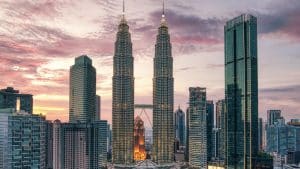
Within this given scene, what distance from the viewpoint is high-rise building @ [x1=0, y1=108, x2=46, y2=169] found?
85812mm

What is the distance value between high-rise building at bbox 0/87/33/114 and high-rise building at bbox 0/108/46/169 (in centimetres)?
7476

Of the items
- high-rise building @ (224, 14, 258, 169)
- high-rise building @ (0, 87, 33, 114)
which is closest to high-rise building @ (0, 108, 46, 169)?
high-rise building @ (0, 87, 33, 114)

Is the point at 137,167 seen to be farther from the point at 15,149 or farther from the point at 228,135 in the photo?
the point at 15,149

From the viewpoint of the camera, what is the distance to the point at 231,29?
18062 centimetres

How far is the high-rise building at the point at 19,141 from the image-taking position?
8581 cm

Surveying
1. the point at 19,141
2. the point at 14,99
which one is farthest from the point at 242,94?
the point at 19,141

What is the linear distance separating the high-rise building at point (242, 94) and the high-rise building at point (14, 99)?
76254 mm

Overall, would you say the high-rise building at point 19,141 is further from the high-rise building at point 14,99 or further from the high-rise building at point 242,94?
the high-rise building at point 242,94

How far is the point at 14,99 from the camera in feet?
559

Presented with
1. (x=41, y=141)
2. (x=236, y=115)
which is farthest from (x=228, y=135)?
(x=41, y=141)

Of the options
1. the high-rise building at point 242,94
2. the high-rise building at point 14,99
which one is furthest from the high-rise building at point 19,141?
the high-rise building at point 242,94

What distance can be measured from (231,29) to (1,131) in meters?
116

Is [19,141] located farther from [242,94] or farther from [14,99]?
[242,94]

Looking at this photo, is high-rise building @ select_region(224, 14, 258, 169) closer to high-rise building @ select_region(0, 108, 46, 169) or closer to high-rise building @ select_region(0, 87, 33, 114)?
high-rise building @ select_region(0, 87, 33, 114)
